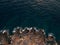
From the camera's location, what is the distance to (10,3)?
220ft

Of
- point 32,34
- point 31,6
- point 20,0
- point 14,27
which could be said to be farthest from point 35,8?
point 32,34

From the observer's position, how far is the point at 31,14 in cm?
6200

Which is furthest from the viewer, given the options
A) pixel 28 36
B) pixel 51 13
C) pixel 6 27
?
pixel 51 13

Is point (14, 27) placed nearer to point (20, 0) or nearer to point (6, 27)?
point (6, 27)

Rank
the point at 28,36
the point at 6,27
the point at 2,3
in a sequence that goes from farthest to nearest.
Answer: the point at 2,3 < the point at 6,27 < the point at 28,36

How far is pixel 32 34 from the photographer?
160ft

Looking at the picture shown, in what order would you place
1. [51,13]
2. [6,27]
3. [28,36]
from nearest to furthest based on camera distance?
[28,36] < [6,27] < [51,13]

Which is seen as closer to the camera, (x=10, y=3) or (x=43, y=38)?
(x=43, y=38)

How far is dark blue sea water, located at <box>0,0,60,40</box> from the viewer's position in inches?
2275

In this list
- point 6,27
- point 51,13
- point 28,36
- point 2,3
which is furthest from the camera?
point 2,3

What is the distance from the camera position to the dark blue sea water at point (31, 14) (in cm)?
5778

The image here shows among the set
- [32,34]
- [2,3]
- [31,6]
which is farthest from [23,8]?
[32,34]

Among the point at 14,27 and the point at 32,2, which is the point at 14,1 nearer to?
A: the point at 32,2

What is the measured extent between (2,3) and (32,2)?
9.90 m
